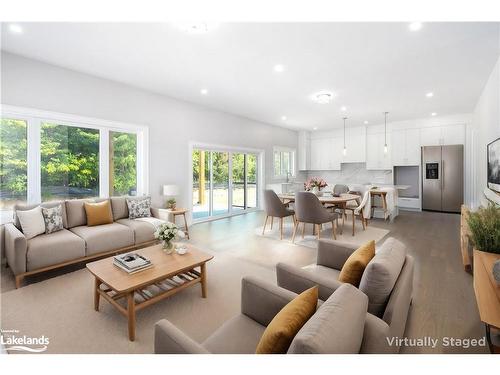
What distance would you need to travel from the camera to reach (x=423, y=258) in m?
3.36

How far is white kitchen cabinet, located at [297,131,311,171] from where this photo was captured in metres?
9.08

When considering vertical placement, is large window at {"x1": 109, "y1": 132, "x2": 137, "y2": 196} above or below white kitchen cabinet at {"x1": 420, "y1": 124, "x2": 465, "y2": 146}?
below

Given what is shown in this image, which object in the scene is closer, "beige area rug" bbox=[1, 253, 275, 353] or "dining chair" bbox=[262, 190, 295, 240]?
"beige area rug" bbox=[1, 253, 275, 353]

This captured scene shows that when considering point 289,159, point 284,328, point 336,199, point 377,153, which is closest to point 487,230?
point 284,328

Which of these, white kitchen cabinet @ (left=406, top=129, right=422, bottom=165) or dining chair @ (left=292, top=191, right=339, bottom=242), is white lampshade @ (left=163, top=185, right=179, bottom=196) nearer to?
dining chair @ (left=292, top=191, right=339, bottom=242)

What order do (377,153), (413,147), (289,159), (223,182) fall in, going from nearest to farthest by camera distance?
(223,182) → (413,147) → (377,153) → (289,159)

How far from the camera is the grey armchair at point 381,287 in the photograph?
107 centimetres

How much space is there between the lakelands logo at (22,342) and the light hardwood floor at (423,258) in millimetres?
961

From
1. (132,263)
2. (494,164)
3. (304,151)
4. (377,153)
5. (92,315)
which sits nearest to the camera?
(92,315)

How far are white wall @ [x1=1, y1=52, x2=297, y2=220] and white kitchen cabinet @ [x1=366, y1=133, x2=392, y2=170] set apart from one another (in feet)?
12.0

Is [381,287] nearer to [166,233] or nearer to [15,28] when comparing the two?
[166,233]

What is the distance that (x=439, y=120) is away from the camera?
677cm

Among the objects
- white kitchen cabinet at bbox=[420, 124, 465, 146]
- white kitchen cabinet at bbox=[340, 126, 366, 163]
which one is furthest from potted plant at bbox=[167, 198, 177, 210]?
white kitchen cabinet at bbox=[420, 124, 465, 146]

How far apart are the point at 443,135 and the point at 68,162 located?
8609 mm
